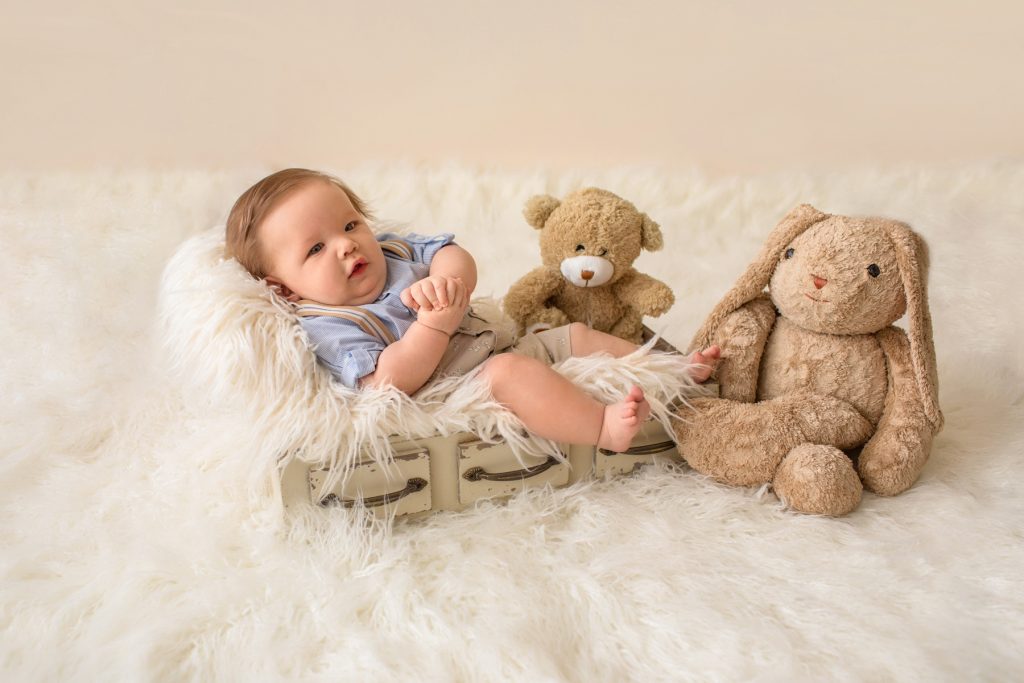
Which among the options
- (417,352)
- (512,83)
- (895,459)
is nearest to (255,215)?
(417,352)

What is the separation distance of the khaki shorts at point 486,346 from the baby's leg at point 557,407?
0.21ft

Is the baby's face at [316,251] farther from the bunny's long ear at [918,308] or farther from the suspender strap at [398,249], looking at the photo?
the bunny's long ear at [918,308]

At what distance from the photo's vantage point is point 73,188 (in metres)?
2.08

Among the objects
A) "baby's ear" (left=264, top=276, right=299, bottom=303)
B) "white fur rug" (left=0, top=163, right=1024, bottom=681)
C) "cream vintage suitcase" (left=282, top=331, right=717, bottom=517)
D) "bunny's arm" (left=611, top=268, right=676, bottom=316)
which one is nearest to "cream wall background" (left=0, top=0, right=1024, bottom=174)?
"white fur rug" (left=0, top=163, right=1024, bottom=681)

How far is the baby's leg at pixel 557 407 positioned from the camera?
1155mm

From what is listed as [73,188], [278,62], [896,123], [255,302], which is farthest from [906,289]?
[73,188]

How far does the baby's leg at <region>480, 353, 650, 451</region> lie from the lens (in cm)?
116

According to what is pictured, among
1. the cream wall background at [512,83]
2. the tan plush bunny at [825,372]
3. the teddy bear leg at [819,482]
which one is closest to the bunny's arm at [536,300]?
the tan plush bunny at [825,372]

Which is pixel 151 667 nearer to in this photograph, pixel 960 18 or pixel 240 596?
pixel 240 596

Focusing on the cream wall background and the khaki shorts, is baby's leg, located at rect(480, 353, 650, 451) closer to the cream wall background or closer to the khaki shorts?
the khaki shorts

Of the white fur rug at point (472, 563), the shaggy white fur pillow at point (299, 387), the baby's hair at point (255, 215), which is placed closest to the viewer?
the white fur rug at point (472, 563)

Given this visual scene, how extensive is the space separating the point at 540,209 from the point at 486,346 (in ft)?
0.79

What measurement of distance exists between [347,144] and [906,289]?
1492 millimetres

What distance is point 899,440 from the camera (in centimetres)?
117
